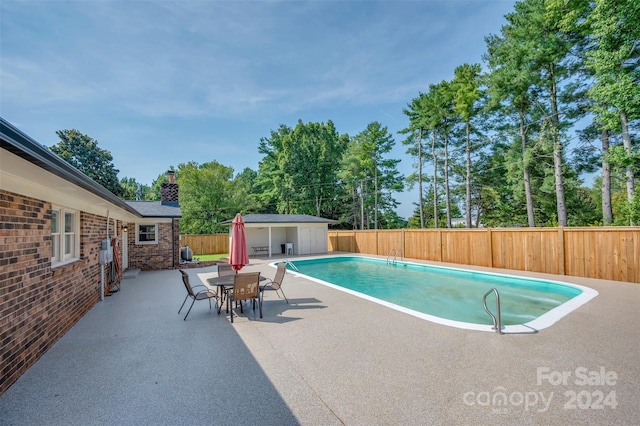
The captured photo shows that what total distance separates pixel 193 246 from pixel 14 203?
19226 millimetres

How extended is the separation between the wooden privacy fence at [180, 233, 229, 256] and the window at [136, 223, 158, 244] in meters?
8.27

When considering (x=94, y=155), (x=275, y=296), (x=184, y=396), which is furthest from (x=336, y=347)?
(x=94, y=155)

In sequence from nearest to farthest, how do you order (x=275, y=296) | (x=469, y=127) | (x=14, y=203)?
(x=14, y=203) → (x=275, y=296) → (x=469, y=127)

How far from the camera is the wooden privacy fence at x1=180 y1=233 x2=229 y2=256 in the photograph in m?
21.9

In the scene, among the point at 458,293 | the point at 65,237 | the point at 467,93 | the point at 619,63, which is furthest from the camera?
the point at 467,93

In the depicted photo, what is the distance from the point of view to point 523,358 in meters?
3.80

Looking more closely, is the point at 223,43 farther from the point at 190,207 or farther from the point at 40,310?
the point at 190,207

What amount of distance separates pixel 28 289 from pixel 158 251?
1031 centimetres

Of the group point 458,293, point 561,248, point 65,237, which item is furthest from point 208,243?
point 561,248

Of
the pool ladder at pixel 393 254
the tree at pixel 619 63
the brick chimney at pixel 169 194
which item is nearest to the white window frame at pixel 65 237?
the brick chimney at pixel 169 194

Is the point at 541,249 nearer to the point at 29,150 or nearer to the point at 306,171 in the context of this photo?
the point at 29,150

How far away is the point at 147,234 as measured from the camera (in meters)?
13.6

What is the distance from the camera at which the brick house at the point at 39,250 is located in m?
3.05

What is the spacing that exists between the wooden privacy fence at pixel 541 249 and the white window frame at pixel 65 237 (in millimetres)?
13603
